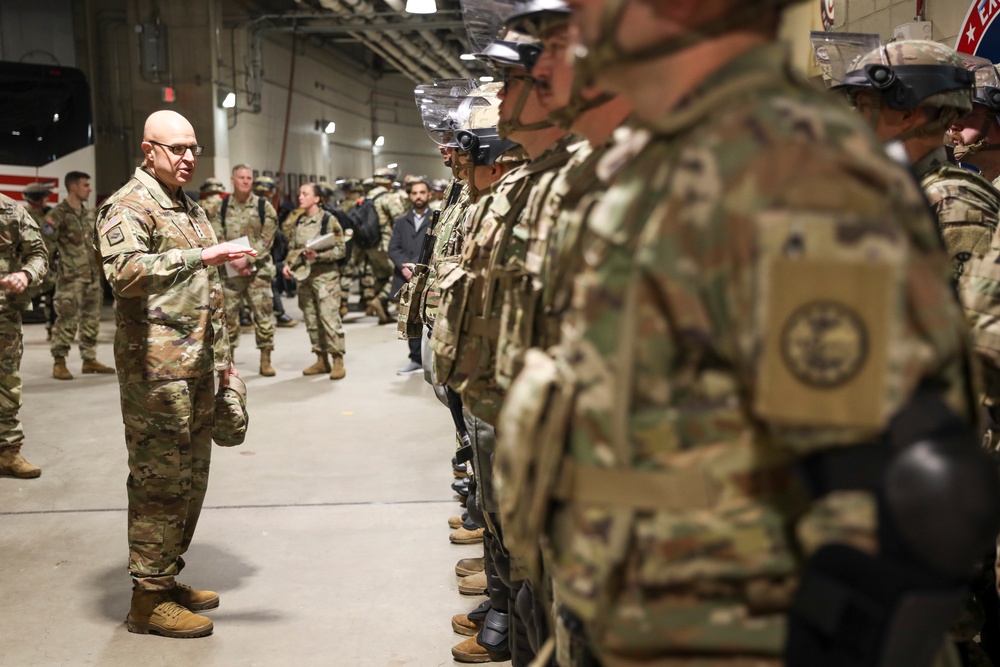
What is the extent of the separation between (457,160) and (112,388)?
5.54m

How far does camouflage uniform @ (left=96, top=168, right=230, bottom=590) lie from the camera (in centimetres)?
355

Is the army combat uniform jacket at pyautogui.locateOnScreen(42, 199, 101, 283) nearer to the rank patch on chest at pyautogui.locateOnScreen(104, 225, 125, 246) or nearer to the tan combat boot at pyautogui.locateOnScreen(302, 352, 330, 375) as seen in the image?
the tan combat boot at pyautogui.locateOnScreen(302, 352, 330, 375)

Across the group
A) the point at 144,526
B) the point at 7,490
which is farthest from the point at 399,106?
the point at 144,526

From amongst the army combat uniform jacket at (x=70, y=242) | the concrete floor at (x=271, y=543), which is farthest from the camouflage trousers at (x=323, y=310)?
the army combat uniform jacket at (x=70, y=242)

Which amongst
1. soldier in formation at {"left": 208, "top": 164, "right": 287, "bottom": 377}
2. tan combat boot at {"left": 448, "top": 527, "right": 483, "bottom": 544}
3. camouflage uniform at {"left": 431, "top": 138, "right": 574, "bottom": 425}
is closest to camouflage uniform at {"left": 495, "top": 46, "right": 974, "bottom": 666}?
camouflage uniform at {"left": 431, "top": 138, "right": 574, "bottom": 425}

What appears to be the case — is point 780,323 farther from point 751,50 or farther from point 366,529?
point 366,529

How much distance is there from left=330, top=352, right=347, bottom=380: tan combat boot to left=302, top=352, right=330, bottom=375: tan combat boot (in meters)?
0.19

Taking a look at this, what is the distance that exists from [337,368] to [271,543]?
175 inches

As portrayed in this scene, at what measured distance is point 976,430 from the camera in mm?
1274

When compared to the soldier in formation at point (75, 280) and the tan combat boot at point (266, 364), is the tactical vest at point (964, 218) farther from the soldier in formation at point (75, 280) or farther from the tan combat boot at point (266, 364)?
the soldier in formation at point (75, 280)

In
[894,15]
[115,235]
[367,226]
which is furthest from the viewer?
[367,226]

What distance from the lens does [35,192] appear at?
11.1 metres

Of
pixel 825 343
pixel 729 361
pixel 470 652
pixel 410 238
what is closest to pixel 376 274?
pixel 410 238

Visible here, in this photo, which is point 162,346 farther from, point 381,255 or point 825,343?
point 381,255
